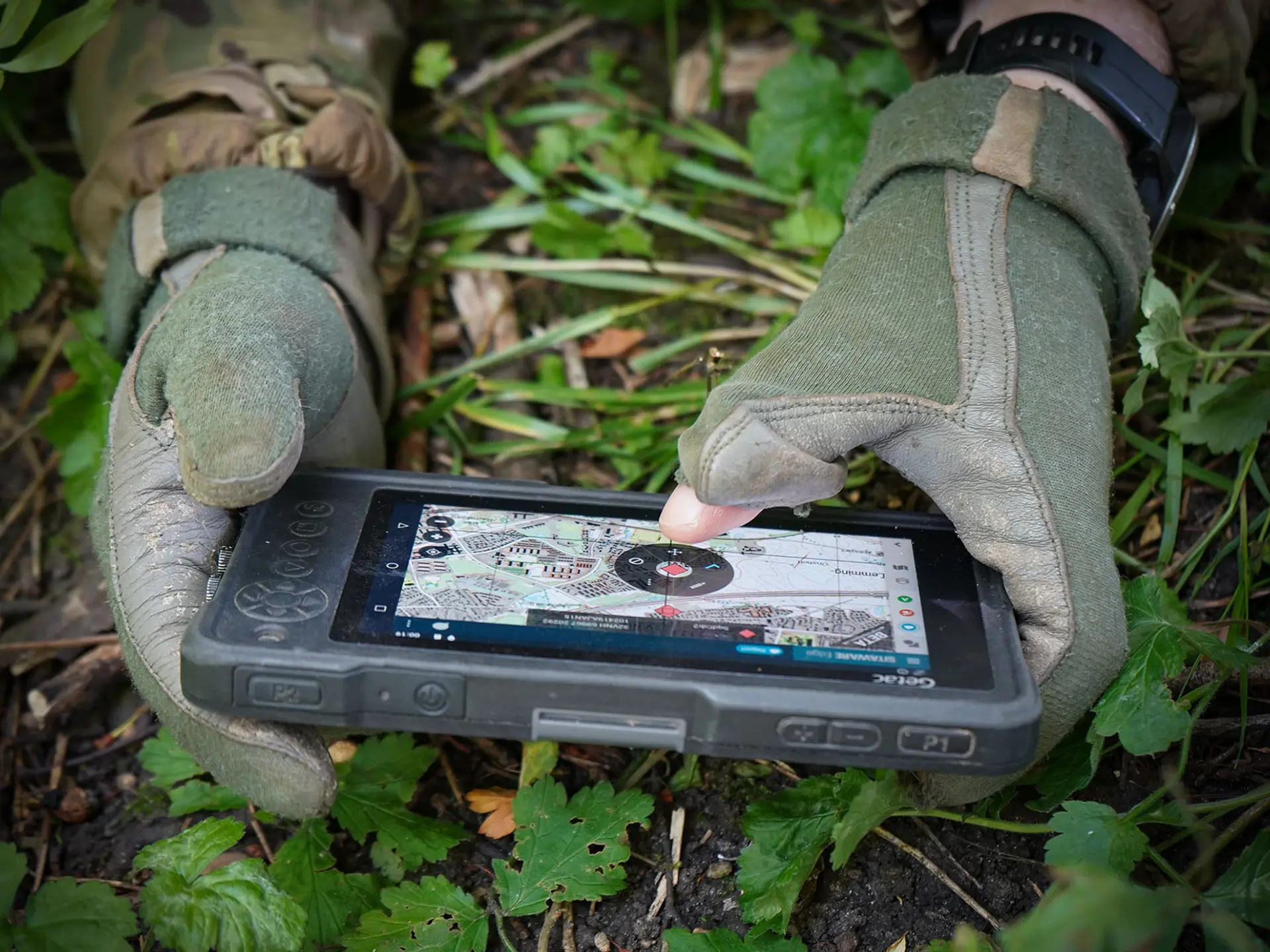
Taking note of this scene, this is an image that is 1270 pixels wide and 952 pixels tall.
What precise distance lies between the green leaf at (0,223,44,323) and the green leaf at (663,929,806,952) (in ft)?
5.03

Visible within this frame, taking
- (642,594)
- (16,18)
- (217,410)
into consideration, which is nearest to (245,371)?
(217,410)

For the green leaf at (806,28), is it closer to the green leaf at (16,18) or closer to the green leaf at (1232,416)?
the green leaf at (1232,416)

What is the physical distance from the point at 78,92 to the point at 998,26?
165 centimetres

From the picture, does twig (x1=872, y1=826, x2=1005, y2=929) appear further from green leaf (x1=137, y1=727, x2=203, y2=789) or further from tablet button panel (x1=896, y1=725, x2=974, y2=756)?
green leaf (x1=137, y1=727, x2=203, y2=789)

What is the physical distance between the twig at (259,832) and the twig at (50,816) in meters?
0.28

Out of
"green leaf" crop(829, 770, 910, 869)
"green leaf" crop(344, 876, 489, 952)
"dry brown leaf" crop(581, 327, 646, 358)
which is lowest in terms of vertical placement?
"green leaf" crop(344, 876, 489, 952)

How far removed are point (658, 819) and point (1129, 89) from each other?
1.32 m

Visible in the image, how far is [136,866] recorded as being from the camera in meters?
1.46

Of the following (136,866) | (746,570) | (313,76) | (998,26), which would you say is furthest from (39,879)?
(998,26)

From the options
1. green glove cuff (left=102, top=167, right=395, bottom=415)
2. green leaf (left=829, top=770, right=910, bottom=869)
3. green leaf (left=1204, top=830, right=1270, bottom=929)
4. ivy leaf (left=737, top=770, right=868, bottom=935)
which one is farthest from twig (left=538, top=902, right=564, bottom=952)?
green glove cuff (left=102, top=167, right=395, bottom=415)

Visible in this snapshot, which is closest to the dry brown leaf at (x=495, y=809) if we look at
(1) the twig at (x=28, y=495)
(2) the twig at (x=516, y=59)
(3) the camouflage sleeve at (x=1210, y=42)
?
(1) the twig at (x=28, y=495)

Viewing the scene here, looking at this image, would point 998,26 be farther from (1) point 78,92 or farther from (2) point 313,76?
(1) point 78,92

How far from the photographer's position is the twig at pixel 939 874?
1.44 m

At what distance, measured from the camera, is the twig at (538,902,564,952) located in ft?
4.76
